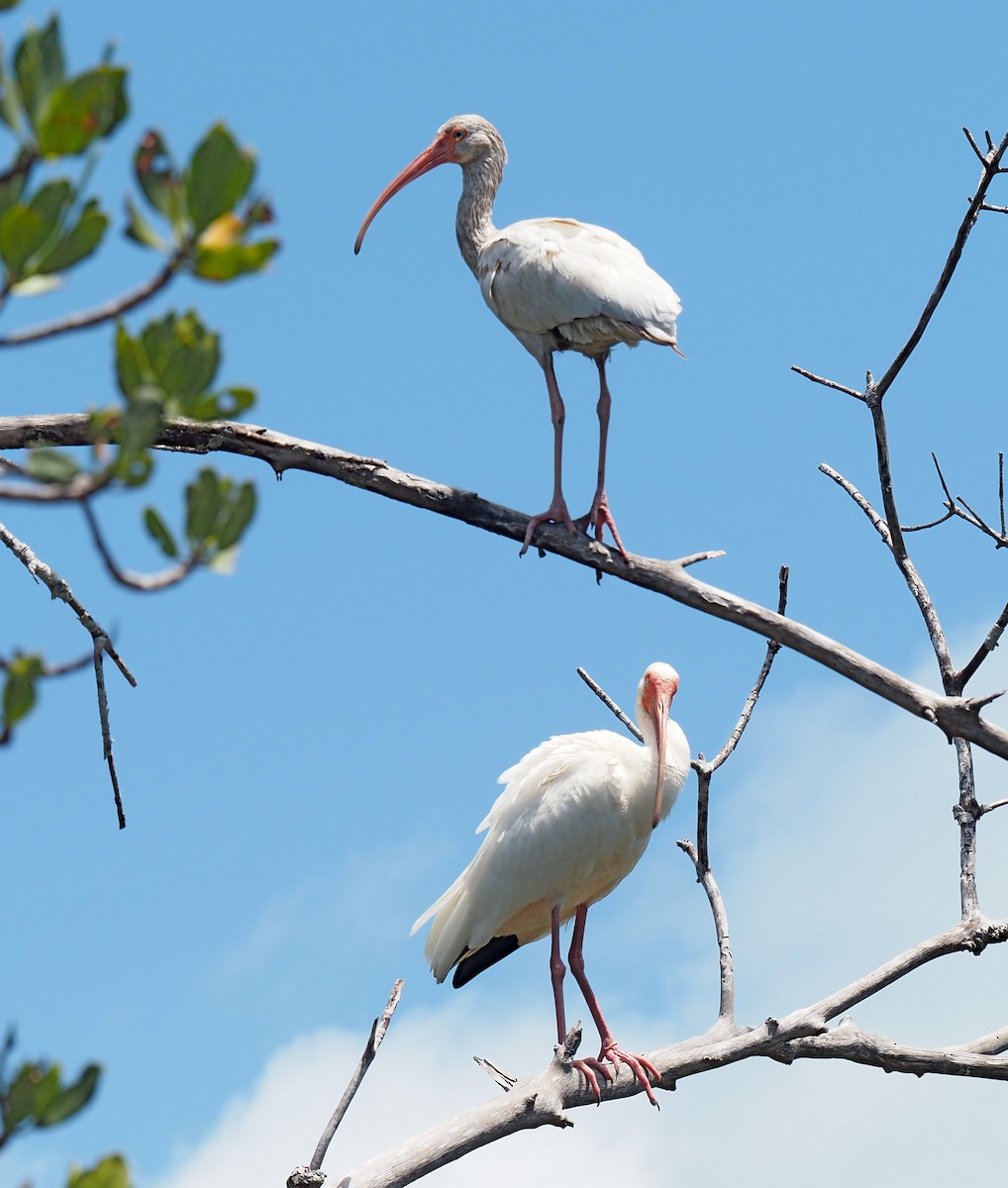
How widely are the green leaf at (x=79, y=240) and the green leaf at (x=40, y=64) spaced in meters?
0.14

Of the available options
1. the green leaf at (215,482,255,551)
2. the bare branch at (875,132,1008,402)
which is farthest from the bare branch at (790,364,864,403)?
the green leaf at (215,482,255,551)

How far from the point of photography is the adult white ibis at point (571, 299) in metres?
6.02

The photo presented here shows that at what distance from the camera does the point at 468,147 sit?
7.53 metres

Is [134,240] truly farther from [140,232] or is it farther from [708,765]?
[708,765]

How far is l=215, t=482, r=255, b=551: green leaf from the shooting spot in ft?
6.45

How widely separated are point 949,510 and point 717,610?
1220mm

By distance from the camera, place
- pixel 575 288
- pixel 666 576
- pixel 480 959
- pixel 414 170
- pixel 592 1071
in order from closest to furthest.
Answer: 1. pixel 666 576
2. pixel 592 1071
3. pixel 575 288
4. pixel 480 959
5. pixel 414 170

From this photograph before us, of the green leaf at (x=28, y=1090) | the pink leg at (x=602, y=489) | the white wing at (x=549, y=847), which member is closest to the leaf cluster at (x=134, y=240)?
the green leaf at (x=28, y=1090)

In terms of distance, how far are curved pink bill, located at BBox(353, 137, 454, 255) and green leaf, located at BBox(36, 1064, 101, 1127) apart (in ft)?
20.5

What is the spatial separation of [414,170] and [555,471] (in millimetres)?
2359

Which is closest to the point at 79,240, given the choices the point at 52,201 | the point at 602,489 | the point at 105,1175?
the point at 52,201

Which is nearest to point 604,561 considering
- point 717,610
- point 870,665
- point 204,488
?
point 717,610

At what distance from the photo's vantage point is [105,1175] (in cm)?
196

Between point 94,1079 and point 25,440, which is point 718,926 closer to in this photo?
point 25,440
